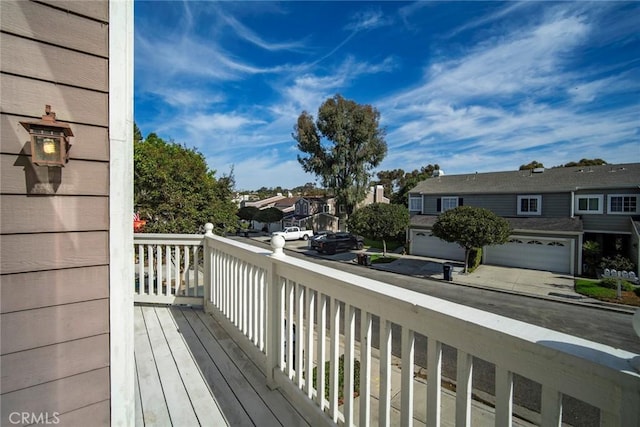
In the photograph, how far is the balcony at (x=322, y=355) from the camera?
2.28 feet

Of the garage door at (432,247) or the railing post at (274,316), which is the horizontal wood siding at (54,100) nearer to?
the railing post at (274,316)

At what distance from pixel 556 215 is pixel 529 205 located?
3.96 ft

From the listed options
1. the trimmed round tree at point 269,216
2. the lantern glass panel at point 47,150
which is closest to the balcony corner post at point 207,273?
the lantern glass panel at point 47,150

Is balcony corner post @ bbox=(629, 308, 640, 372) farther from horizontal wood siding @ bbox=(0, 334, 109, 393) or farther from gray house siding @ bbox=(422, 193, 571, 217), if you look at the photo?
gray house siding @ bbox=(422, 193, 571, 217)

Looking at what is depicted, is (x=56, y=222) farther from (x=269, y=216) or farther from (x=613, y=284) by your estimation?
(x=269, y=216)

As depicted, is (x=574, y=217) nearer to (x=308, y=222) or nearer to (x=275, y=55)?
(x=275, y=55)

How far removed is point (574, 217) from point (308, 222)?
18977 mm

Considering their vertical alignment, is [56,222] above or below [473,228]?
above

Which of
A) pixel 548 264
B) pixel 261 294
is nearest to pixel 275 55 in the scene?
pixel 261 294

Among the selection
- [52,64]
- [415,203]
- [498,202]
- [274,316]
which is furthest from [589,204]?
[52,64]

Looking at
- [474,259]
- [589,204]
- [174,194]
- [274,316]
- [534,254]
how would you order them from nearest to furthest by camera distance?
1. [274,316]
2. [174,194]
3. [534,254]
4. [589,204]
5. [474,259]

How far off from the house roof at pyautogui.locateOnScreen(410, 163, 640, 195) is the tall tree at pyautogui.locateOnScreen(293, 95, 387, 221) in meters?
4.58

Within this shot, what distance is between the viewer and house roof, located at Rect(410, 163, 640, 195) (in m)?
12.7

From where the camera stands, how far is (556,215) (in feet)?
A: 44.1
